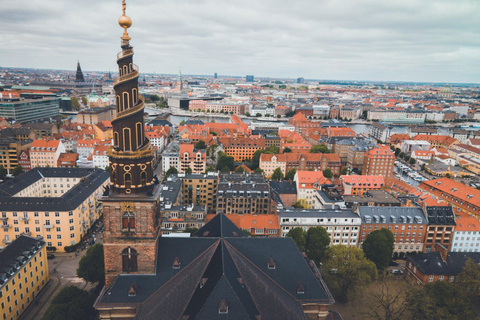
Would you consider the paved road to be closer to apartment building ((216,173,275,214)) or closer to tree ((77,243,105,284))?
tree ((77,243,105,284))

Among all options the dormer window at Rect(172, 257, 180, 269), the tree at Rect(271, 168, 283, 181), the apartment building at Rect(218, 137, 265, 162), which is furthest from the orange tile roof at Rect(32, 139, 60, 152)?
the dormer window at Rect(172, 257, 180, 269)

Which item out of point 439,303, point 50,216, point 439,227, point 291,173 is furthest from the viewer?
point 291,173

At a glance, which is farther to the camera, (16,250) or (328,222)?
(328,222)

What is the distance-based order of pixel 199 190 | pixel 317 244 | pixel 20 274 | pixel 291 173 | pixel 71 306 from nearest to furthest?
1. pixel 71 306
2. pixel 20 274
3. pixel 317 244
4. pixel 199 190
5. pixel 291 173

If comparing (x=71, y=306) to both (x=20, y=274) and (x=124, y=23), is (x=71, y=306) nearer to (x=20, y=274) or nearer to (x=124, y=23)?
(x=20, y=274)

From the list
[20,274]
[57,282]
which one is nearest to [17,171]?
[57,282]

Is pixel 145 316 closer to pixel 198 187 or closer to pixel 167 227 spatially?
pixel 167 227

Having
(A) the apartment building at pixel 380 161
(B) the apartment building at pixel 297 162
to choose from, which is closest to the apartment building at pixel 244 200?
(B) the apartment building at pixel 297 162
